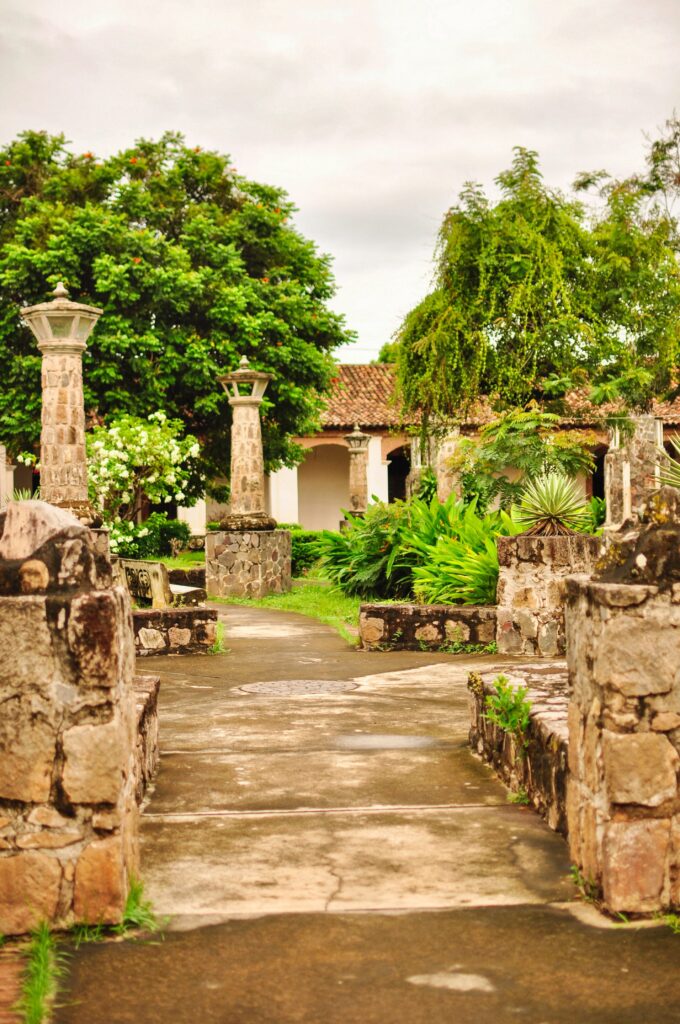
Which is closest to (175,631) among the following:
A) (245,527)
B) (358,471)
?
(245,527)

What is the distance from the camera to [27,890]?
10.5 ft

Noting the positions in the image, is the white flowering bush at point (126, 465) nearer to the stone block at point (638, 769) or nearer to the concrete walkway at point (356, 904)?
the concrete walkway at point (356, 904)

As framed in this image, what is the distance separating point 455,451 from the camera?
1422 cm

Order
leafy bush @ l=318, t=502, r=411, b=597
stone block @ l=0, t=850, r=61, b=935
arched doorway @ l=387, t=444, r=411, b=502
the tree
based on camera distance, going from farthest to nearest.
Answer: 1. arched doorway @ l=387, t=444, r=411, b=502
2. the tree
3. leafy bush @ l=318, t=502, r=411, b=597
4. stone block @ l=0, t=850, r=61, b=935

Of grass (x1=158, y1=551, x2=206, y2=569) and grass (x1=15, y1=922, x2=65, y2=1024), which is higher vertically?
grass (x1=158, y1=551, x2=206, y2=569)

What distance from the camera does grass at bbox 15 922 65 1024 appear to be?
8.62ft

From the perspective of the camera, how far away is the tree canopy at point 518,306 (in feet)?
57.7

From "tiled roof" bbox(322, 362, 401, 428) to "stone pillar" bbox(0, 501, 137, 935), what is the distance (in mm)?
25427

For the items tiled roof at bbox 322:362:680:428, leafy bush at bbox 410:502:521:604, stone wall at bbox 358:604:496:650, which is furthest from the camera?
tiled roof at bbox 322:362:680:428

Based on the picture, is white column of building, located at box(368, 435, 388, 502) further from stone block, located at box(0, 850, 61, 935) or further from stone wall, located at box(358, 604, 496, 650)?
stone block, located at box(0, 850, 61, 935)

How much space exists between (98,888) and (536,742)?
186cm

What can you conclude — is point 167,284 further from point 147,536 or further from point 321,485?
point 321,485

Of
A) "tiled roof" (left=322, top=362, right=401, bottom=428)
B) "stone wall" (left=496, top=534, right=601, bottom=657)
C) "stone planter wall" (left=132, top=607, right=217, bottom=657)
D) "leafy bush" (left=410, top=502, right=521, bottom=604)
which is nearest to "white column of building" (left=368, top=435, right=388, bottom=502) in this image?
"tiled roof" (left=322, top=362, right=401, bottom=428)

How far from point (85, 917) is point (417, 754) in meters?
2.46
